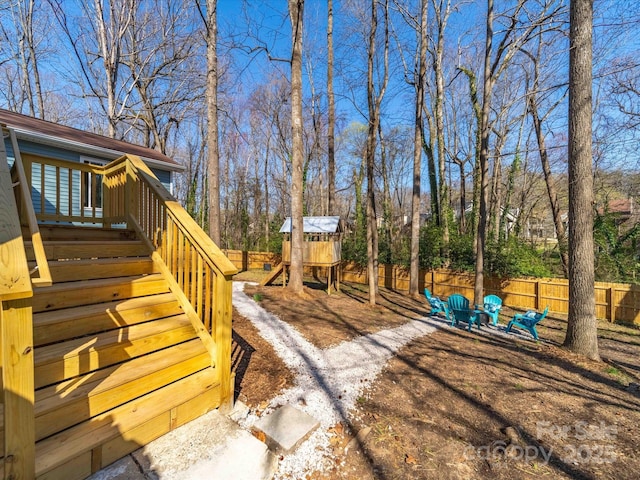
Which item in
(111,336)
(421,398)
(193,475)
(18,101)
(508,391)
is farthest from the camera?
(18,101)

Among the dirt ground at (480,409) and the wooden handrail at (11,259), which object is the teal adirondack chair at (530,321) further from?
the wooden handrail at (11,259)

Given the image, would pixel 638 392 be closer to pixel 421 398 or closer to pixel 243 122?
pixel 421 398

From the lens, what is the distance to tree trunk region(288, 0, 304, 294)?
→ 8062 mm

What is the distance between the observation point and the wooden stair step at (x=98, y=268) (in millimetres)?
2627

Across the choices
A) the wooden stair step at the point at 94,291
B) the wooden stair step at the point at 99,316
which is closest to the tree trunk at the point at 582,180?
the wooden stair step at the point at 99,316

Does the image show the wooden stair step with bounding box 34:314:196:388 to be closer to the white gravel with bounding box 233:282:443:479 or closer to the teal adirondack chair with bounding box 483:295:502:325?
the white gravel with bounding box 233:282:443:479

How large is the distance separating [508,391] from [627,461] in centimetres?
113

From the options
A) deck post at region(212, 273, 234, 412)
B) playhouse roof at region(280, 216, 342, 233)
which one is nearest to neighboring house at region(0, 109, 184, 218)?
playhouse roof at region(280, 216, 342, 233)

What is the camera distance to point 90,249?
3133 mm

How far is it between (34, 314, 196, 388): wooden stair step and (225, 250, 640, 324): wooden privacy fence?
10.4 m

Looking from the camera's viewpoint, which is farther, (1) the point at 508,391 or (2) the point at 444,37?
(2) the point at 444,37

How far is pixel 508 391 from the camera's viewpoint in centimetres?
351

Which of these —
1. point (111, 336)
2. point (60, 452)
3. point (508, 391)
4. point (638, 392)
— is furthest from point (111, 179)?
point (638, 392)

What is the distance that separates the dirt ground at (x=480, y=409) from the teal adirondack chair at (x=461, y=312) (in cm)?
74
